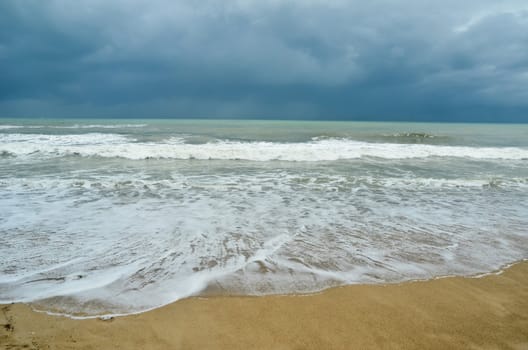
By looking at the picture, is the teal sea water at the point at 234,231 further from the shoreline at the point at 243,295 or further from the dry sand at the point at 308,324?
the dry sand at the point at 308,324

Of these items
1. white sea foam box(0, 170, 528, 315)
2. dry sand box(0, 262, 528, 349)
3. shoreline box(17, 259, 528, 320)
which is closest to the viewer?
dry sand box(0, 262, 528, 349)

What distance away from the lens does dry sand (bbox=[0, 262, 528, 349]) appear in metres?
2.61

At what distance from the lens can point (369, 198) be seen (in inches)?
314

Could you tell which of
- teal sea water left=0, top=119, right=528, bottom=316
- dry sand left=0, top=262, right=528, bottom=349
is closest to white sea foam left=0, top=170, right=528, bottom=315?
teal sea water left=0, top=119, right=528, bottom=316

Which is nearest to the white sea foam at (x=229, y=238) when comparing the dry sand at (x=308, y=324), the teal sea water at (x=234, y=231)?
the teal sea water at (x=234, y=231)

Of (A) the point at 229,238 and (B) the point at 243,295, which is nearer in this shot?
(B) the point at 243,295

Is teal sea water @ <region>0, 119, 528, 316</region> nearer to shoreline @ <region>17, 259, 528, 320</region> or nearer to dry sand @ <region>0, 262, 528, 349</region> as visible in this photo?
shoreline @ <region>17, 259, 528, 320</region>

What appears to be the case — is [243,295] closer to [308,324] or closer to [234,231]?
[308,324]

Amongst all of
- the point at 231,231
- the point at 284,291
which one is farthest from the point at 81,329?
the point at 231,231

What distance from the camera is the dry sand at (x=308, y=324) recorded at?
261 cm

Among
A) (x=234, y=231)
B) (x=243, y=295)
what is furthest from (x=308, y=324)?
(x=234, y=231)

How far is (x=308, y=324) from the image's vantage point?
283 cm

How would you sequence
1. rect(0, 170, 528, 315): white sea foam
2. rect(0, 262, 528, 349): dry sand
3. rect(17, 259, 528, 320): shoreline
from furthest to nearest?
1. rect(0, 170, 528, 315): white sea foam
2. rect(17, 259, 528, 320): shoreline
3. rect(0, 262, 528, 349): dry sand

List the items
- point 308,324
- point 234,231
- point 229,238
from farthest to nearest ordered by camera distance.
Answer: point 234,231 → point 229,238 → point 308,324
